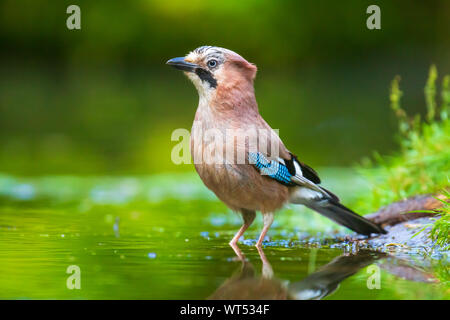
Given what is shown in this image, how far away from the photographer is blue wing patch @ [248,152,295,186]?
666 centimetres

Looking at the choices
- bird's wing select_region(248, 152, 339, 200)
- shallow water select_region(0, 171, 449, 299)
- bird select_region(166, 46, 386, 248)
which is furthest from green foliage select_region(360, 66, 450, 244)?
bird select_region(166, 46, 386, 248)

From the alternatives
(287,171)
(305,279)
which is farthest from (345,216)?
(305,279)

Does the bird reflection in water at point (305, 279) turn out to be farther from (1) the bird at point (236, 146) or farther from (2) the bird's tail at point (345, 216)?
(2) the bird's tail at point (345, 216)

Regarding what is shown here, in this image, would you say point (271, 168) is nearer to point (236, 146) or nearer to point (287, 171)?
point (287, 171)

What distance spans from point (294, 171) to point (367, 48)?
1612 inches

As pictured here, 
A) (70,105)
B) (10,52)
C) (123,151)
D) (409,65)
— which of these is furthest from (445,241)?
(10,52)

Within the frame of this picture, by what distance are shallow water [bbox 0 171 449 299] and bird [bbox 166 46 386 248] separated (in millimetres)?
428

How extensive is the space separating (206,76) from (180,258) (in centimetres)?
158

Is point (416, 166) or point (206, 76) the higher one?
point (206, 76)

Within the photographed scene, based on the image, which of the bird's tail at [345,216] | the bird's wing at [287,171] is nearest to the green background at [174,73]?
the bird's tail at [345,216]

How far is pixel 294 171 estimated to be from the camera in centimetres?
709

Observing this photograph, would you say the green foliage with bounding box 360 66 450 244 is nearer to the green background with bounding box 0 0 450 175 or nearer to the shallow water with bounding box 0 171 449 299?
the shallow water with bounding box 0 171 449 299

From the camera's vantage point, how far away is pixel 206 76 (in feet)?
22.7

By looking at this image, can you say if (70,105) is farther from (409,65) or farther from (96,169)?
(409,65)
